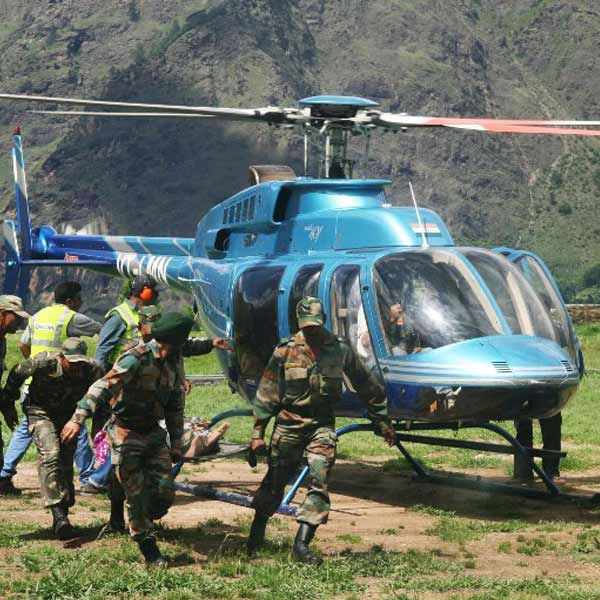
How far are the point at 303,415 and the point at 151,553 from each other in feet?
4.52

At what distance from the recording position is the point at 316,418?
9141mm

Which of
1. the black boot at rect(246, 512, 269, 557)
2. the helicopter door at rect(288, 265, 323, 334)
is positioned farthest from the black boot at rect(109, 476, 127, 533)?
the helicopter door at rect(288, 265, 323, 334)

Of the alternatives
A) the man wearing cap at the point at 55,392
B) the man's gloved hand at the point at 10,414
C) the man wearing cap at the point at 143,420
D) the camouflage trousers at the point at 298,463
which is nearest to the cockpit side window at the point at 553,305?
the camouflage trousers at the point at 298,463

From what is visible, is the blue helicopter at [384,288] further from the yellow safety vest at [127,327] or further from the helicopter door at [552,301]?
the yellow safety vest at [127,327]

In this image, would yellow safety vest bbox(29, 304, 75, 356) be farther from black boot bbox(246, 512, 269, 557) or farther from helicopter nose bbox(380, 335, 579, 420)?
helicopter nose bbox(380, 335, 579, 420)

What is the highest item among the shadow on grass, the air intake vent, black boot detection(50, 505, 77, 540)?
the air intake vent

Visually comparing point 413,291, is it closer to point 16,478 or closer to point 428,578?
point 428,578

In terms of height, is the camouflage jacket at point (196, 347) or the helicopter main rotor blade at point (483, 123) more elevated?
the helicopter main rotor blade at point (483, 123)

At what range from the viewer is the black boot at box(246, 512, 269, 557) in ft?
30.4

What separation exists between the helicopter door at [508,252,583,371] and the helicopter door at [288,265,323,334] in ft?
5.89

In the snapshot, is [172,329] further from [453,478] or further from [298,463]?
[453,478]

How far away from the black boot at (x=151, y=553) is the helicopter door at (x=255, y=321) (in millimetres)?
3944

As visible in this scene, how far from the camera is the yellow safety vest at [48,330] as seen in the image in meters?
11.1

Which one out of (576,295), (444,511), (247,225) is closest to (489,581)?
(444,511)
